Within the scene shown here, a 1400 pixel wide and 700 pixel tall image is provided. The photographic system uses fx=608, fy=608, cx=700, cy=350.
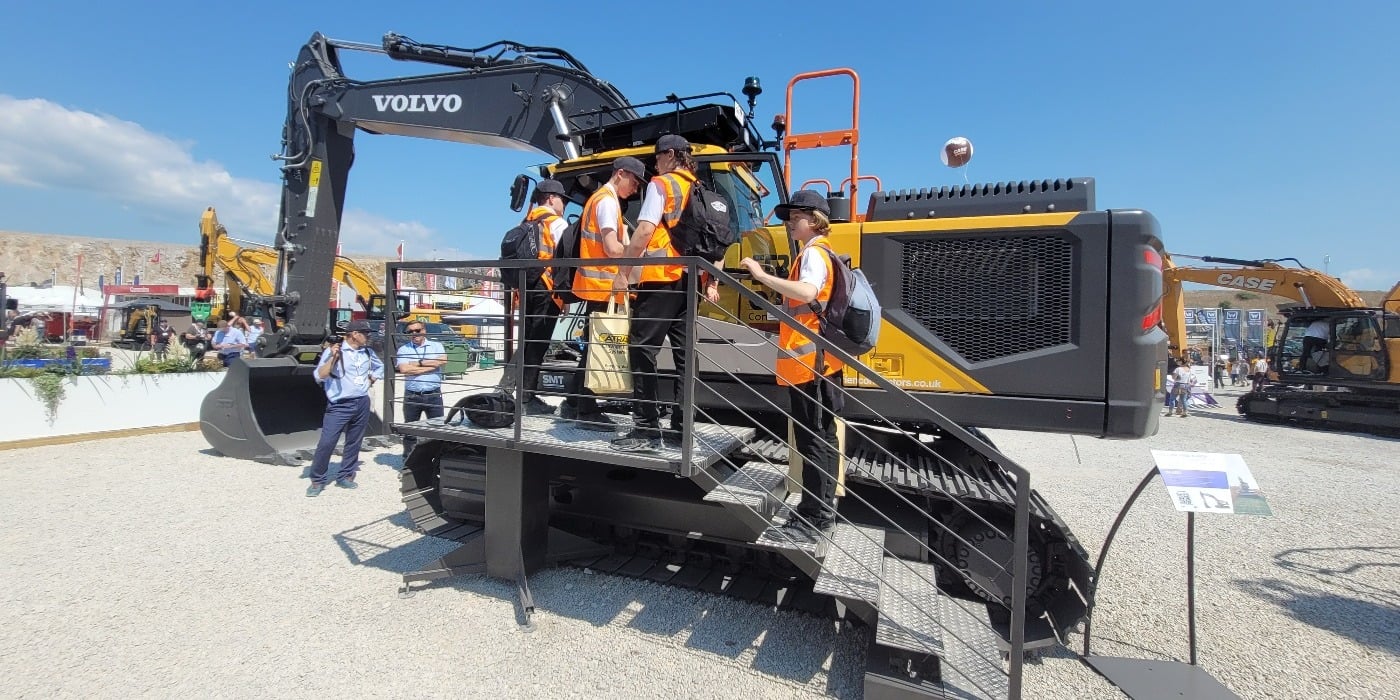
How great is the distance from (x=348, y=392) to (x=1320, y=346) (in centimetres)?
1924

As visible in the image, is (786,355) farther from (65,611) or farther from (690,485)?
(65,611)

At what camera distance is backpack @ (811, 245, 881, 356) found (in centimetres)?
297

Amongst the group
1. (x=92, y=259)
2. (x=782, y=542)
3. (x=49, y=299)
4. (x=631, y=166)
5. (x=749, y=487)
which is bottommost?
(x=782, y=542)

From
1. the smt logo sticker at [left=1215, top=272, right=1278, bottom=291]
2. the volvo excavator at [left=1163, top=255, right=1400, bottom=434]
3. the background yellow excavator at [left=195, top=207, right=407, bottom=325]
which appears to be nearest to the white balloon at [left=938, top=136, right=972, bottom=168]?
the background yellow excavator at [left=195, top=207, right=407, bottom=325]

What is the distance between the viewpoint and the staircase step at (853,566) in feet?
8.89

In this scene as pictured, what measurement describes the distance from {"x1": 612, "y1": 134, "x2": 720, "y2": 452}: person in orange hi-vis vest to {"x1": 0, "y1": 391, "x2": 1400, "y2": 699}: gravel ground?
1.17 metres

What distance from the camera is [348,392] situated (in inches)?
245

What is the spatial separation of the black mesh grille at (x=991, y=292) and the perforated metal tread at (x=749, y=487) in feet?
4.13

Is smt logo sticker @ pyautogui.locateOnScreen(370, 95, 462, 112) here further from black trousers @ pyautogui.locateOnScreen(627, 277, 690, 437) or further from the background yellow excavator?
the background yellow excavator

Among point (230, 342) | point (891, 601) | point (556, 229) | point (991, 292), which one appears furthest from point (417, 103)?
point (230, 342)

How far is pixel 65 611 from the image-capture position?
3441mm

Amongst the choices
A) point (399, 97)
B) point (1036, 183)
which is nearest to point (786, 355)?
point (1036, 183)

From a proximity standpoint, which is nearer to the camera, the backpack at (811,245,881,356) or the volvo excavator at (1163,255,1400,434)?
the backpack at (811,245,881,356)

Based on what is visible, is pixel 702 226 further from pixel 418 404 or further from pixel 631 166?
pixel 418 404
